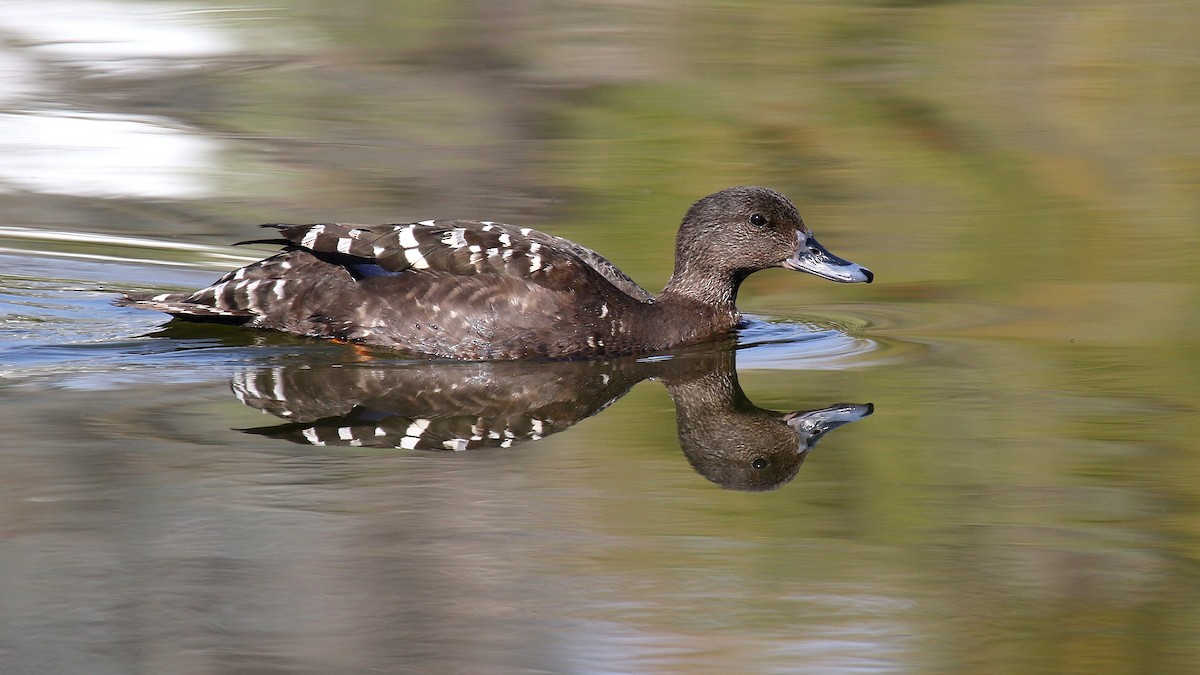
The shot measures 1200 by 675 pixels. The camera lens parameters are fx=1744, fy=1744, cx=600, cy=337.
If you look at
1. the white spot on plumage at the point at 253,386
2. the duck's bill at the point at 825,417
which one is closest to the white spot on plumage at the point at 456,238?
the white spot on plumage at the point at 253,386

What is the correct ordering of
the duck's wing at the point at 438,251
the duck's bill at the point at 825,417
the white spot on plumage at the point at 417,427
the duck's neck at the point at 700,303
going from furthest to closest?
the duck's neck at the point at 700,303, the duck's wing at the point at 438,251, the duck's bill at the point at 825,417, the white spot on plumage at the point at 417,427

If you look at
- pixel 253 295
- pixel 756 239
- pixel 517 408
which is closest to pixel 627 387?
pixel 517 408

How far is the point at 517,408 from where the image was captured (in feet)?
28.6

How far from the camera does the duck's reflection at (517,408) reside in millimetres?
7977

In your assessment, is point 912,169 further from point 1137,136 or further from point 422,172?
point 422,172

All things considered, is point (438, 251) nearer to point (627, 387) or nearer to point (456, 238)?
point (456, 238)

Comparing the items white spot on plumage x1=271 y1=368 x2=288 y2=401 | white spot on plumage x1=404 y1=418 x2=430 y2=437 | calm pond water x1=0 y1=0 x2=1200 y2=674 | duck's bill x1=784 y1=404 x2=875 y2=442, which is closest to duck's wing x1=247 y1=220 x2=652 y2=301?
calm pond water x1=0 y1=0 x2=1200 y2=674

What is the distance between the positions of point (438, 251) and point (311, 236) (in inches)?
28.8

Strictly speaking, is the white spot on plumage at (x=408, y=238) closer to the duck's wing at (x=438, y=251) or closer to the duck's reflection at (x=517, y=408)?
the duck's wing at (x=438, y=251)

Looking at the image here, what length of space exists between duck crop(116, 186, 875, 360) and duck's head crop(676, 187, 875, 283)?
1.04 ft

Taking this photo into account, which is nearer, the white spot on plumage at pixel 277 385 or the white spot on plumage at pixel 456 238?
the white spot on plumage at pixel 277 385

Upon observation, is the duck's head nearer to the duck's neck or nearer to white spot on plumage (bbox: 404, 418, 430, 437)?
the duck's neck

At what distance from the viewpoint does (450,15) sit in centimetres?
2098

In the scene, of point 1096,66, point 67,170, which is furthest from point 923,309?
point 1096,66
